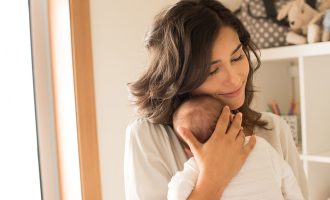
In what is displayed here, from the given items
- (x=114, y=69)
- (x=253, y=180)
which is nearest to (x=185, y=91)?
(x=253, y=180)

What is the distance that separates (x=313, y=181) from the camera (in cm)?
202

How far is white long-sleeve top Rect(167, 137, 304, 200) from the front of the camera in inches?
41.4

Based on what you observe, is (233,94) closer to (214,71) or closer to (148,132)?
(214,71)

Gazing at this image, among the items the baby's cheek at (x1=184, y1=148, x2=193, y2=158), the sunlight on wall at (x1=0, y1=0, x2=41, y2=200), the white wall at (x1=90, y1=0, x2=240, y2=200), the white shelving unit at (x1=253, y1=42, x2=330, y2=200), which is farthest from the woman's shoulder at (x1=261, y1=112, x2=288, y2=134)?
the sunlight on wall at (x1=0, y1=0, x2=41, y2=200)

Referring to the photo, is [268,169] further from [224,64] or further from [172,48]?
[172,48]

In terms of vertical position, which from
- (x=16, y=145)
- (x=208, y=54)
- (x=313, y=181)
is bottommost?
(x=313, y=181)

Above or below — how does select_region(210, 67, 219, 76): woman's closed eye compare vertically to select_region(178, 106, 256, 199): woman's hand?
above

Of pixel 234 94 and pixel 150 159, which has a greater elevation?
pixel 234 94

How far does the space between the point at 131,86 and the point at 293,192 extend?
1.76 feet

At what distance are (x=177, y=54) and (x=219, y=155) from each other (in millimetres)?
281

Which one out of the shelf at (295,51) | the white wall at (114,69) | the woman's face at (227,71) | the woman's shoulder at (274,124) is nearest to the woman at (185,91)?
the woman's face at (227,71)

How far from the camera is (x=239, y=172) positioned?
3.54 feet

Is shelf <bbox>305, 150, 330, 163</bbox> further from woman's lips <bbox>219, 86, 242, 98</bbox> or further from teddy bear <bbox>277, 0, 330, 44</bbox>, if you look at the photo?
woman's lips <bbox>219, 86, 242, 98</bbox>

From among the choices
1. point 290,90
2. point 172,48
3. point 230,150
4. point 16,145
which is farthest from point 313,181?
point 16,145
